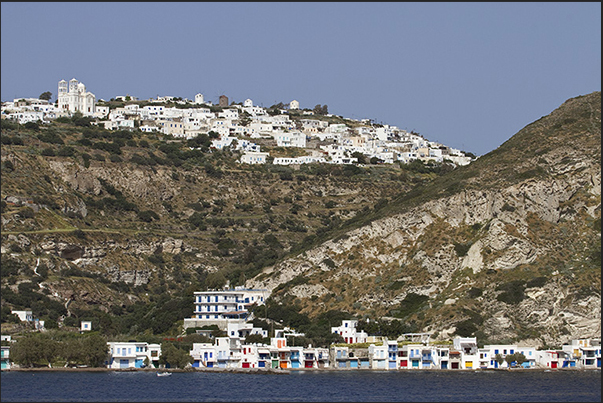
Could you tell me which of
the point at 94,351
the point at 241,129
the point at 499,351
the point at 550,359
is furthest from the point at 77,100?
the point at 550,359

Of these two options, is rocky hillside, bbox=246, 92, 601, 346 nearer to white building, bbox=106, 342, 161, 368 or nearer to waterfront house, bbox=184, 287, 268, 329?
waterfront house, bbox=184, 287, 268, 329

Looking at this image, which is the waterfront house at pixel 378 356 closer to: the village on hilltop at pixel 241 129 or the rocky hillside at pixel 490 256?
the rocky hillside at pixel 490 256

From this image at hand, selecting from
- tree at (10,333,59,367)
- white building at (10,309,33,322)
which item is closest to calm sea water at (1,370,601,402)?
tree at (10,333,59,367)

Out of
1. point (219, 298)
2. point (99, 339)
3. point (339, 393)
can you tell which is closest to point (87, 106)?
point (219, 298)

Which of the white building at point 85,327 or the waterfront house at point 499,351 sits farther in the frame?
the white building at point 85,327

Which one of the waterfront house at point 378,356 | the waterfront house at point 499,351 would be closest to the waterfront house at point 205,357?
the waterfront house at point 378,356

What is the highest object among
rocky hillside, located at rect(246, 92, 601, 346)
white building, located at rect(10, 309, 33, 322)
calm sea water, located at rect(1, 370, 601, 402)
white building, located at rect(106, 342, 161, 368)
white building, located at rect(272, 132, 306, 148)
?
white building, located at rect(272, 132, 306, 148)

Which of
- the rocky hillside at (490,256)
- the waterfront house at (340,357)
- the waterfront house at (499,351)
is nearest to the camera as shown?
the waterfront house at (499,351)

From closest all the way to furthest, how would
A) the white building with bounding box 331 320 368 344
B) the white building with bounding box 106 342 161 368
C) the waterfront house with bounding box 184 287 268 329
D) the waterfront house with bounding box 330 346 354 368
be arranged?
the white building with bounding box 106 342 161 368 < the waterfront house with bounding box 330 346 354 368 < the white building with bounding box 331 320 368 344 < the waterfront house with bounding box 184 287 268 329
